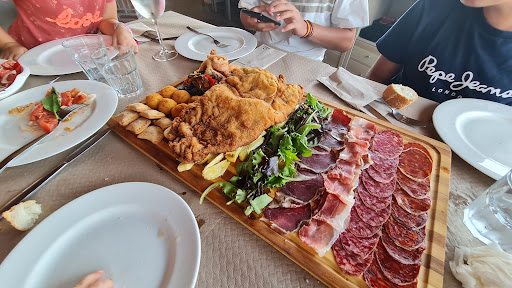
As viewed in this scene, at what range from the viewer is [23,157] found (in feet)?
4.04

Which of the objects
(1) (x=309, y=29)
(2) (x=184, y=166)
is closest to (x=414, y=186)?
(2) (x=184, y=166)

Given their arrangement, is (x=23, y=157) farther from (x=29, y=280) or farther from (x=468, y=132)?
(x=468, y=132)

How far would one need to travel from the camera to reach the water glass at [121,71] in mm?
1808

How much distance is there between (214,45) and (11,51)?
6.25 feet

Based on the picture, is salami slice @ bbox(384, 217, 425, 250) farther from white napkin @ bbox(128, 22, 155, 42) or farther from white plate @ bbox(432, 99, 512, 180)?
white napkin @ bbox(128, 22, 155, 42)

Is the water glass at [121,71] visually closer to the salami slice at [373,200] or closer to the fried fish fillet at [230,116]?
the fried fish fillet at [230,116]

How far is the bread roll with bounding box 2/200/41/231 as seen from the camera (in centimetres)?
102

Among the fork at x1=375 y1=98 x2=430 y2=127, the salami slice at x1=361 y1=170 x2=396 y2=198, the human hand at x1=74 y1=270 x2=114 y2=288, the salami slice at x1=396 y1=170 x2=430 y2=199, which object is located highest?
the fork at x1=375 y1=98 x2=430 y2=127

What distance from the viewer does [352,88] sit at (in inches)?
74.5

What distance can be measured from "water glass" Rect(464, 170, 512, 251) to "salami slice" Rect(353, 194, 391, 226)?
42cm

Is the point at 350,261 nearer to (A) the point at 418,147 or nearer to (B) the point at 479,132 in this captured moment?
(A) the point at 418,147

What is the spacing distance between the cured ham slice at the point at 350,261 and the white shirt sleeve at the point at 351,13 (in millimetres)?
2409

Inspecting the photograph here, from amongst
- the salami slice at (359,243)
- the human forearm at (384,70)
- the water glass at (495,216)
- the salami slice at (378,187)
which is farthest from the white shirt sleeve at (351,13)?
the salami slice at (359,243)

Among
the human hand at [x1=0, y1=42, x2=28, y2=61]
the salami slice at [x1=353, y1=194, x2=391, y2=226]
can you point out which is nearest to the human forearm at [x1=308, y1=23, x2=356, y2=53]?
the salami slice at [x1=353, y1=194, x2=391, y2=226]
